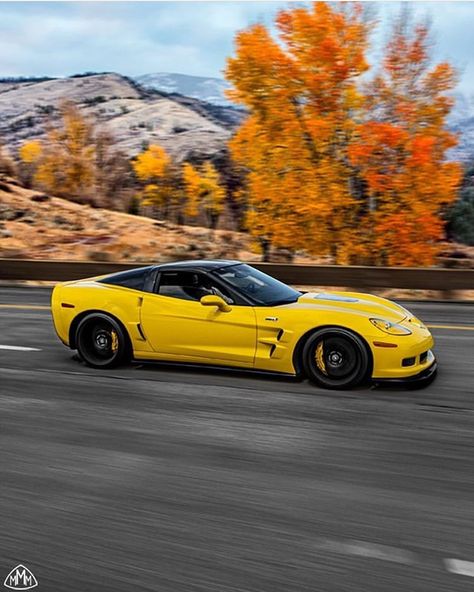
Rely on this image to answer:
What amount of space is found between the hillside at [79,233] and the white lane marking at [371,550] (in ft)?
96.8

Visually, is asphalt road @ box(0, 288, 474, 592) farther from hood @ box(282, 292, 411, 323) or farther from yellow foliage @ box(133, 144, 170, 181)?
yellow foliage @ box(133, 144, 170, 181)

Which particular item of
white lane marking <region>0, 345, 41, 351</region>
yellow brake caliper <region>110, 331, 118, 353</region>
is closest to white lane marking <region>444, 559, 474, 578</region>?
yellow brake caliper <region>110, 331, 118, 353</region>

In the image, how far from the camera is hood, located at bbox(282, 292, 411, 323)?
7145 millimetres

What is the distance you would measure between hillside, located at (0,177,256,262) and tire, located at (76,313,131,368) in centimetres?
2502

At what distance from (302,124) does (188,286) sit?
72.2 feet

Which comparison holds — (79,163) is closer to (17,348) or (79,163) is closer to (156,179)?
(156,179)

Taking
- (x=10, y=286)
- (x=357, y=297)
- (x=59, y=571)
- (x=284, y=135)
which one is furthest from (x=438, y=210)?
(x=59, y=571)

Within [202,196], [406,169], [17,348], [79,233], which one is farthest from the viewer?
[202,196]

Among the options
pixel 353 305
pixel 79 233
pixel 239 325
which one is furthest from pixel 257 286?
pixel 79 233

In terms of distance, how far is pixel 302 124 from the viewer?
28422 millimetres

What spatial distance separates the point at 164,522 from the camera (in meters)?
4.26

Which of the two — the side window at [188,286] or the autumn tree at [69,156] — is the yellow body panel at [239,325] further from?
the autumn tree at [69,156]

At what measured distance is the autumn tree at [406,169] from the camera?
2633 cm

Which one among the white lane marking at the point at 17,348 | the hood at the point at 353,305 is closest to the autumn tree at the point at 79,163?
the white lane marking at the point at 17,348
